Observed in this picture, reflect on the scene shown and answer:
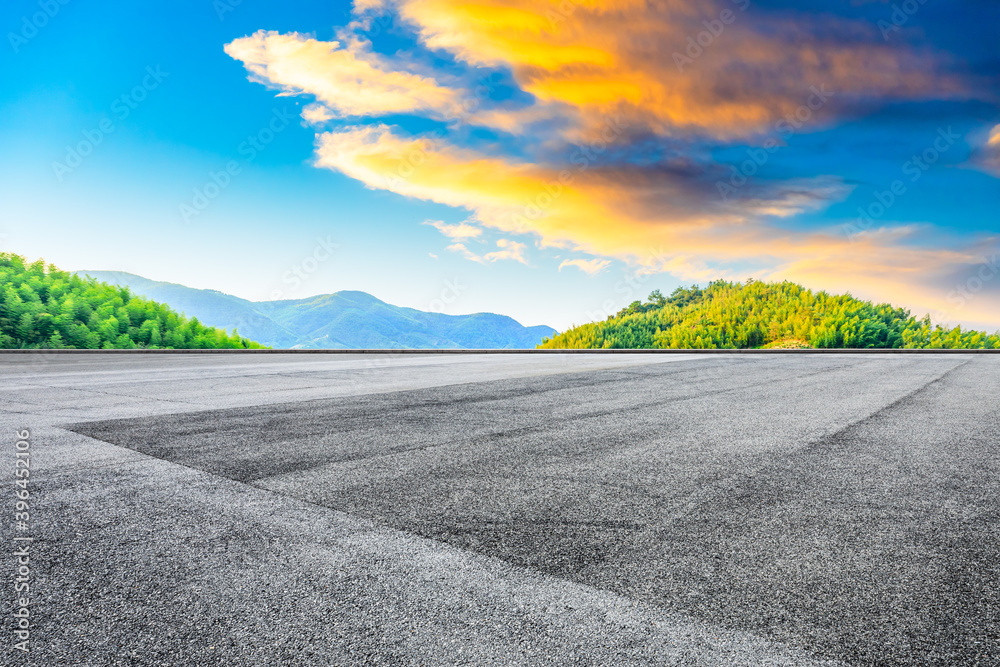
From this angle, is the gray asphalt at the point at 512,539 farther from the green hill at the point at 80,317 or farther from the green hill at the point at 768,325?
the green hill at the point at 768,325

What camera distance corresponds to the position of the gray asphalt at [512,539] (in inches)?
80.9

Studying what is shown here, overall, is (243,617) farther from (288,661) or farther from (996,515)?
(996,515)

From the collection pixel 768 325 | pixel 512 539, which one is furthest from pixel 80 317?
pixel 768 325

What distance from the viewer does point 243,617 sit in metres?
2.18

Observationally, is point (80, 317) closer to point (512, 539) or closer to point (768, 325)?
point (512, 539)

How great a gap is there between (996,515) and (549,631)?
3074mm

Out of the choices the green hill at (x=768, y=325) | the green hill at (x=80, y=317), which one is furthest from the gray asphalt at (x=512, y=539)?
the green hill at (x=768, y=325)

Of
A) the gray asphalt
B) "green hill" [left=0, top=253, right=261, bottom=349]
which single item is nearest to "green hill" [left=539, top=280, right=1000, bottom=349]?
"green hill" [left=0, top=253, right=261, bottom=349]

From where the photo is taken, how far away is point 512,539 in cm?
300

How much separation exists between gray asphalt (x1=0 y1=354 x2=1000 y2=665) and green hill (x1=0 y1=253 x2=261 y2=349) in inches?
1548

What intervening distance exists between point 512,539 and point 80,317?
48572 millimetres

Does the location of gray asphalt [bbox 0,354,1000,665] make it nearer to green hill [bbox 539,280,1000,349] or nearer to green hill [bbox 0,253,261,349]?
green hill [bbox 0,253,261,349]

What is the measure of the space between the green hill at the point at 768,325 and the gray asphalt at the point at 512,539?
151 ft

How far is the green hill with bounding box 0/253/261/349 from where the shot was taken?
3769 cm
